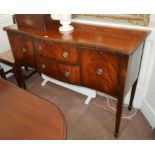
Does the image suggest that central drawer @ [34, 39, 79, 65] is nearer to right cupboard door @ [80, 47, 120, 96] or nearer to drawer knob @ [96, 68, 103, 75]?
right cupboard door @ [80, 47, 120, 96]

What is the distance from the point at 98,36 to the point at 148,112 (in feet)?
3.38

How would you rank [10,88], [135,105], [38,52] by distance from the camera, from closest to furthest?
[10,88], [38,52], [135,105]

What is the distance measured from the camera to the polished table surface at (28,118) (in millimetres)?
817

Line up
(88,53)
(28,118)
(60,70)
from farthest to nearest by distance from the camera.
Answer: (60,70) → (88,53) → (28,118)

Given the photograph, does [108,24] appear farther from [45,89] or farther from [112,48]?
[45,89]

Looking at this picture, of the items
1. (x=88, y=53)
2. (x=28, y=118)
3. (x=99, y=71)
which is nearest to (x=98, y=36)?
(x=88, y=53)

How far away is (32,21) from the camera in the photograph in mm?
1774

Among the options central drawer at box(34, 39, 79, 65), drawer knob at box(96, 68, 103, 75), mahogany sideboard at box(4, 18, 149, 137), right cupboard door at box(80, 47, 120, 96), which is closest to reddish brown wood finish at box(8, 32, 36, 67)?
mahogany sideboard at box(4, 18, 149, 137)

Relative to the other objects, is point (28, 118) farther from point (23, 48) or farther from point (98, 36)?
point (23, 48)

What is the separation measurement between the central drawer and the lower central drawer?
6 centimetres

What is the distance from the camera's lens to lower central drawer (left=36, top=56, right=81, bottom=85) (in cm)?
164

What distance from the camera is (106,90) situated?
157 centimetres
